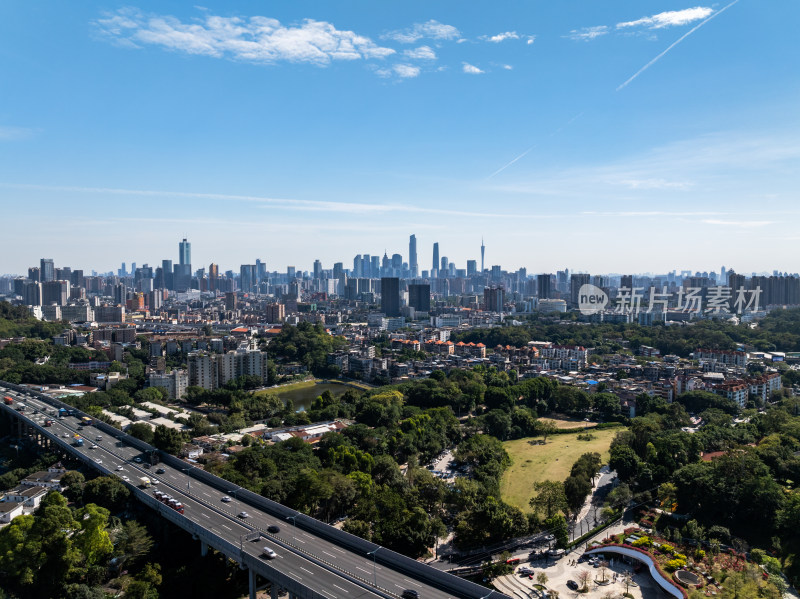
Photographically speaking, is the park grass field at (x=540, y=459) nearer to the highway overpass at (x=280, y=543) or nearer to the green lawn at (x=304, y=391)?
the highway overpass at (x=280, y=543)

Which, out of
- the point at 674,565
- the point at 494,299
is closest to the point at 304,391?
the point at 674,565

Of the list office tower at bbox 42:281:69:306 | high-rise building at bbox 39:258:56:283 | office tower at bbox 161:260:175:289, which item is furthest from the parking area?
office tower at bbox 161:260:175:289

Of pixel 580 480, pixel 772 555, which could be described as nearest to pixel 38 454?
pixel 580 480

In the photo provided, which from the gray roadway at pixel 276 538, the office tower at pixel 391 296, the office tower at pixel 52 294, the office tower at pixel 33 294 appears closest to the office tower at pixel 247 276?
the office tower at pixel 52 294

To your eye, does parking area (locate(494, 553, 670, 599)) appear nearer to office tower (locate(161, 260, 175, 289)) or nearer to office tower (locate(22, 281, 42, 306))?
office tower (locate(22, 281, 42, 306))

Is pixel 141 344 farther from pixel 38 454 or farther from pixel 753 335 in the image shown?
pixel 753 335

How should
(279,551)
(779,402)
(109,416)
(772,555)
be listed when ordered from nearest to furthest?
(279,551) < (772,555) < (109,416) < (779,402)
